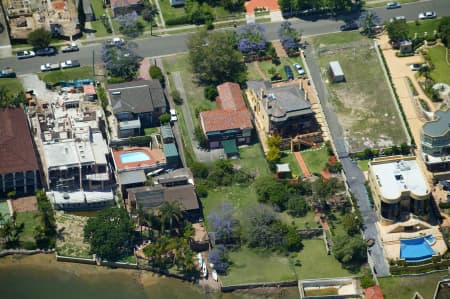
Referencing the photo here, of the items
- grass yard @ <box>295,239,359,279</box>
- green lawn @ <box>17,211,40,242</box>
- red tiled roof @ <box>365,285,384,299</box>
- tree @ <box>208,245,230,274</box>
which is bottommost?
red tiled roof @ <box>365,285,384,299</box>

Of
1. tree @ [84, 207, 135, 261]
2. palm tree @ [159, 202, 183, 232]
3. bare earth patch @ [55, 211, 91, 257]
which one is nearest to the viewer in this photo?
tree @ [84, 207, 135, 261]

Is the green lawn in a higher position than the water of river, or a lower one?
higher

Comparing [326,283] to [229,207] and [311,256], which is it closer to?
[311,256]

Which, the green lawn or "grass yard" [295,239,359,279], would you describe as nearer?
"grass yard" [295,239,359,279]

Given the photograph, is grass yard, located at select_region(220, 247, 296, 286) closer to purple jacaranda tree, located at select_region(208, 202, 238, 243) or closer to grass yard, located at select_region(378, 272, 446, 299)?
purple jacaranda tree, located at select_region(208, 202, 238, 243)

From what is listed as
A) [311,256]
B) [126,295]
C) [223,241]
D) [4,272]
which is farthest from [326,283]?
[4,272]

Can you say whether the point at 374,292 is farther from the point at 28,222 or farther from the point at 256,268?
the point at 28,222

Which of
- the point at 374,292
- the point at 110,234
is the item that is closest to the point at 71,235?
the point at 110,234

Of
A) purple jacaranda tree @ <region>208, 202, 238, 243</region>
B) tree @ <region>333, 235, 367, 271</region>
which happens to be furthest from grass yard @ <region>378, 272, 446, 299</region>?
purple jacaranda tree @ <region>208, 202, 238, 243</region>
